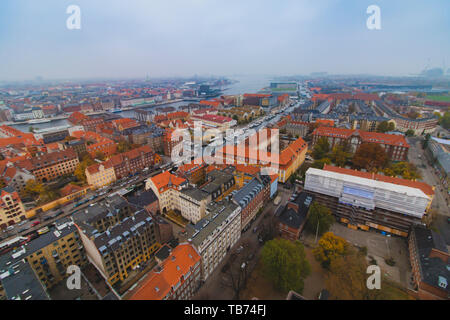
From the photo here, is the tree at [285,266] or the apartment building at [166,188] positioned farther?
the apartment building at [166,188]

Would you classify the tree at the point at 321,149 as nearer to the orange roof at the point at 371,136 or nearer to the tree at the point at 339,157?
the tree at the point at 339,157

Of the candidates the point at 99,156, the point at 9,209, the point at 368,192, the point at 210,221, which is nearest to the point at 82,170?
the point at 99,156

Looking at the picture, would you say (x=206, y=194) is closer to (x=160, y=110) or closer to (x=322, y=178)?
(x=322, y=178)

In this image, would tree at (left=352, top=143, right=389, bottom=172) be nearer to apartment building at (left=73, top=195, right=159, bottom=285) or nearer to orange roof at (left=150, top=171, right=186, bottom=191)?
orange roof at (left=150, top=171, right=186, bottom=191)

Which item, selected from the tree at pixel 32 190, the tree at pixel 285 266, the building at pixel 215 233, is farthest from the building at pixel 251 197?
the tree at pixel 32 190

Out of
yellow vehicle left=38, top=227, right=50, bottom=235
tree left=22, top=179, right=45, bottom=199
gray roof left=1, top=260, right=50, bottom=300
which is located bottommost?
yellow vehicle left=38, top=227, right=50, bottom=235

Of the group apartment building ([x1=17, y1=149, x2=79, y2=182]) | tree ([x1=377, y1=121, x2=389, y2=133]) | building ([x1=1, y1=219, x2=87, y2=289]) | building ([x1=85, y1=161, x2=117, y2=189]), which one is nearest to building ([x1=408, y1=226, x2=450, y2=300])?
building ([x1=1, y1=219, x2=87, y2=289])
